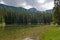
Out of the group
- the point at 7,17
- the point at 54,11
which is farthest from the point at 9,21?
the point at 54,11

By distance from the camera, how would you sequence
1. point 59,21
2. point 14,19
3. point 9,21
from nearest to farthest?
point 59,21 < point 9,21 < point 14,19

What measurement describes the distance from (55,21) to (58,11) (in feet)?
13.8

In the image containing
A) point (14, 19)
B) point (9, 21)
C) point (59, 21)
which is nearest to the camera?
point (59, 21)

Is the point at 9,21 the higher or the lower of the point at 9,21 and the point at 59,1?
the lower

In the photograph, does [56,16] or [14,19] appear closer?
[56,16]

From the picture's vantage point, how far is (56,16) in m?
72.0

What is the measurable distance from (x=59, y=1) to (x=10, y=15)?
410 feet

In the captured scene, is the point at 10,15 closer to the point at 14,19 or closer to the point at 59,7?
the point at 14,19

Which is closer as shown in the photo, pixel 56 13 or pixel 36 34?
pixel 36 34

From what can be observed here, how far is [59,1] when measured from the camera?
7069 centimetres

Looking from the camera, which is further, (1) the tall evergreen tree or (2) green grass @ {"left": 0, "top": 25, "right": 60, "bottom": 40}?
(1) the tall evergreen tree

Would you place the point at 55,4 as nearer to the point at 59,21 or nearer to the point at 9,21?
the point at 59,21

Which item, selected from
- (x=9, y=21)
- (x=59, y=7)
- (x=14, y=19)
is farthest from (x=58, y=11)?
(x=14, y=19)

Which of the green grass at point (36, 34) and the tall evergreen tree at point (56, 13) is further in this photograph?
the tall evergreen tree at point (56, 13)
